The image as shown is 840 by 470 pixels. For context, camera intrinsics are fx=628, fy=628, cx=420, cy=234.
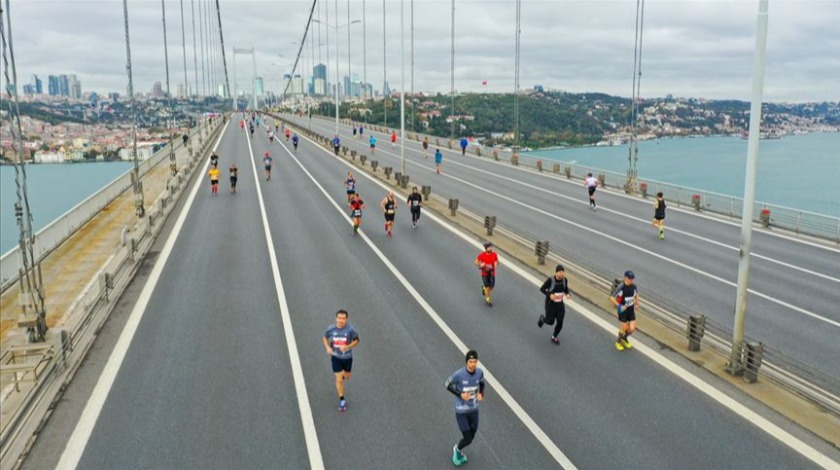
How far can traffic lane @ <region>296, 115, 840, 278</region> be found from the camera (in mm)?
22281

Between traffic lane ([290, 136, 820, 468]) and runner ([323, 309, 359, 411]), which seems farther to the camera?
runner ([323, 309, 359, 411])

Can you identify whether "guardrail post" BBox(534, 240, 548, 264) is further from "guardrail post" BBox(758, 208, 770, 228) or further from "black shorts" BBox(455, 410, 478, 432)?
"guardrail post" BBox(758, 208, 770, 228)

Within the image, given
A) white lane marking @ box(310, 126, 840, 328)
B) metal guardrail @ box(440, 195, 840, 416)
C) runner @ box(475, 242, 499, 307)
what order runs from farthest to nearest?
white lane marking @ box(310, 126, 840, 328) → runner @ box(475, 242, 499, 307) → metal guardrail @ box(440, 195, 840, 416)

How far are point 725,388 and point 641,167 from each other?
134021mm

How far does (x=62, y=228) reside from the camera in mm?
27031

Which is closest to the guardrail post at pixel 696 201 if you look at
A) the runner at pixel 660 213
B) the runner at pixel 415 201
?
the runner at pixel 660 213

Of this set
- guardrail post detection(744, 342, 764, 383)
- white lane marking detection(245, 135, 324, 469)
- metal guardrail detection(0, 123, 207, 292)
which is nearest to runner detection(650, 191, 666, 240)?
guardrail post detection(744, 342, 764, 383)

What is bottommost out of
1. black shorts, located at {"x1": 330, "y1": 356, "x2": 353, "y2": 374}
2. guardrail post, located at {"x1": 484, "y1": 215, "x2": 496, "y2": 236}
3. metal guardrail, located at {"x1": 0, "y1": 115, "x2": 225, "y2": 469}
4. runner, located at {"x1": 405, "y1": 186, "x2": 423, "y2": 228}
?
metal guardrail, located at {"x1": 0, "y1": 115, "x2": 225, "y2": 469}

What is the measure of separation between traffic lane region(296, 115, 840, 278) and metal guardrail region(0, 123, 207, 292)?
76.4ft

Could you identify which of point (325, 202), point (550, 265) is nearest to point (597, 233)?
point (550, 265)

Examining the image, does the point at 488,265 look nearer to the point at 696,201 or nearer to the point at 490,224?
the point at 490,224

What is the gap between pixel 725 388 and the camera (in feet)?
36.4

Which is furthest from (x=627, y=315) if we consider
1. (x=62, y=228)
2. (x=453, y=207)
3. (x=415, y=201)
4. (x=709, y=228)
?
(x=62, y=228)

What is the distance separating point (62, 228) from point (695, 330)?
2550cm
